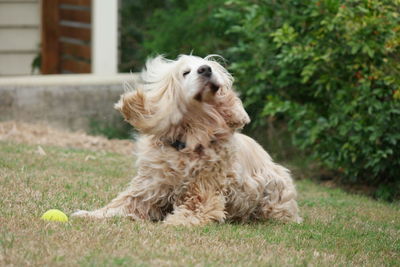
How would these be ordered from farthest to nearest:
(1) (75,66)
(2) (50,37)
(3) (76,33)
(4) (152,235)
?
(2) (50,37) < (1) (75,66) < (3) (76,33) < (4) (152,235)

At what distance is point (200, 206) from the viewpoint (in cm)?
532

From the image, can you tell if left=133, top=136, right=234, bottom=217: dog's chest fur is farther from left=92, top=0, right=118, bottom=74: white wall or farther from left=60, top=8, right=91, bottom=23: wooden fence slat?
left=60, top=8, right=91, bottom=23: wooden fence slat

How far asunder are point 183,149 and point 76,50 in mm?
7640

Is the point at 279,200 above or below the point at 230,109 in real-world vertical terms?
below

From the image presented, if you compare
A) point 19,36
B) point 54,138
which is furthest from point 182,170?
point 19,36

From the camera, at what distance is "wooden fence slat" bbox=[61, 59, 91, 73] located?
484 inches

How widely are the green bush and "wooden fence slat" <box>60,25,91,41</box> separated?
314cm

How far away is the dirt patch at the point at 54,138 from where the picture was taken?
979cm

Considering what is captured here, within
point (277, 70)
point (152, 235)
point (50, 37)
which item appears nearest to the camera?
point (152, 235)

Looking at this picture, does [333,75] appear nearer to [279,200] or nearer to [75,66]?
[279,200]

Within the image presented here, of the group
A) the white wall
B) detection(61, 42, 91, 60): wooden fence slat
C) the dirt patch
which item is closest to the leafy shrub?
the white wall

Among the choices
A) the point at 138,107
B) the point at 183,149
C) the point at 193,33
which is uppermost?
the point at 193,33

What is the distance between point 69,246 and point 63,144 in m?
5.75

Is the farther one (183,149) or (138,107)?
(138,107)
